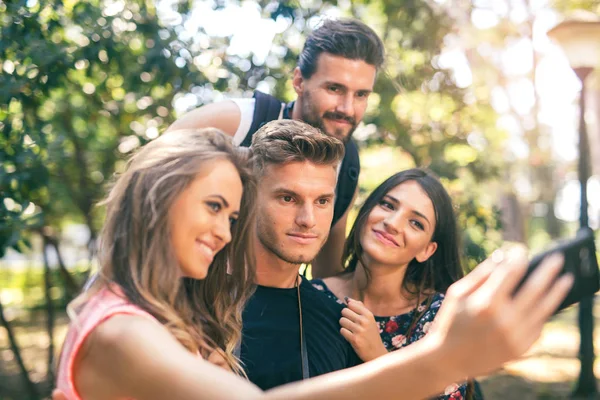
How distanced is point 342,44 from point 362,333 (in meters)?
1.68

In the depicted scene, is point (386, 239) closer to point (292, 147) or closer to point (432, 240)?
point (432, 240)

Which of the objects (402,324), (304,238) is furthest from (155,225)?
(402,324)

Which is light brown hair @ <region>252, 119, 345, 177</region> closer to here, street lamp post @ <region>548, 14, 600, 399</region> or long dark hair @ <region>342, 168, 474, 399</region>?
long dark hair @ <region>342, 168, 474, 399</region>

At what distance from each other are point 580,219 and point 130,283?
7.41 metres

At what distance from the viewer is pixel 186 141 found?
1826 mm

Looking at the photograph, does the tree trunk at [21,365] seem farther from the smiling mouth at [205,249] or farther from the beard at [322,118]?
the smiling mouth at [205,249]

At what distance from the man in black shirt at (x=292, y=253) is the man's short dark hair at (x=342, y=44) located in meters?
0.96

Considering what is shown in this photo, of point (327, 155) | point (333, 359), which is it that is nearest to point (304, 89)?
point (327, 155)

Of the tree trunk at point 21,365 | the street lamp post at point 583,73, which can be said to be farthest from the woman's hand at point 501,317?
A: the street lamp post at point 583,73

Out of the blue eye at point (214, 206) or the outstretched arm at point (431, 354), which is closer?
the outstretched arm at point (431, 354)

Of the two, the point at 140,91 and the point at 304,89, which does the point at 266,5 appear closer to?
the point at 140,91

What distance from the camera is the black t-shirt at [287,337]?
243 centimetres

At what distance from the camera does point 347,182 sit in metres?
3.48

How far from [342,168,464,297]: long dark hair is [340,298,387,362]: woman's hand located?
55 centimetres
